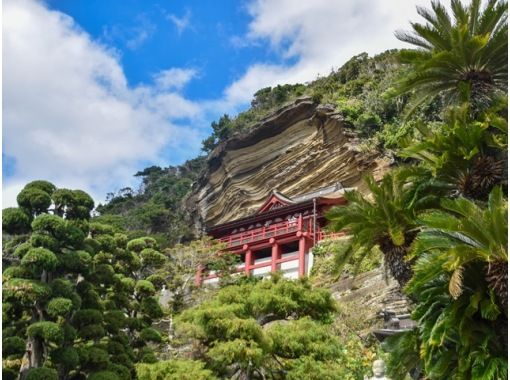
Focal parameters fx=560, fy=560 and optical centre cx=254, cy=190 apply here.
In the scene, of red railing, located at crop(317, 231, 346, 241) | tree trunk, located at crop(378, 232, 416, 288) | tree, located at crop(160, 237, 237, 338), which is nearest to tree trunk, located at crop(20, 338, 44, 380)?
tree, located at crop(160, 237, 237, 338)

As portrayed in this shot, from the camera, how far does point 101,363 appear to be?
18141 millimetres

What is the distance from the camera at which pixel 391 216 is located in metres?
12.4

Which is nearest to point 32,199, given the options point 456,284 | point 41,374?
point 41,374

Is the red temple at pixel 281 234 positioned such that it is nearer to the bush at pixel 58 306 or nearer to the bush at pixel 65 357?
the bush at pixel 65 357

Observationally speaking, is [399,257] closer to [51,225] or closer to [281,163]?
[51,225]

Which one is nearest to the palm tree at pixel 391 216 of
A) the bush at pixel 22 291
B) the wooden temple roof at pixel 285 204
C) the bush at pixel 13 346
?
the bush at pixel 22 291

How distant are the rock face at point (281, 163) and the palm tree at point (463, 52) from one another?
22.2 meters

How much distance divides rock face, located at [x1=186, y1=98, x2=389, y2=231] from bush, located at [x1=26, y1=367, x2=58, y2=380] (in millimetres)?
24623

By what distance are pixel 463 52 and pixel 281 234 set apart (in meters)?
22.9

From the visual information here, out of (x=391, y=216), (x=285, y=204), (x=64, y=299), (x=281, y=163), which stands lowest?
(x=64, y=299)

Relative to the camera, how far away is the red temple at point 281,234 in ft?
109

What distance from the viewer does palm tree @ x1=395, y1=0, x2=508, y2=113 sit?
12633 millimetres

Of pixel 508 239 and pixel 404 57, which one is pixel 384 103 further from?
pixel 508 239

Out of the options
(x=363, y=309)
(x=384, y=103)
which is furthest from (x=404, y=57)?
(x=384, y=103)
